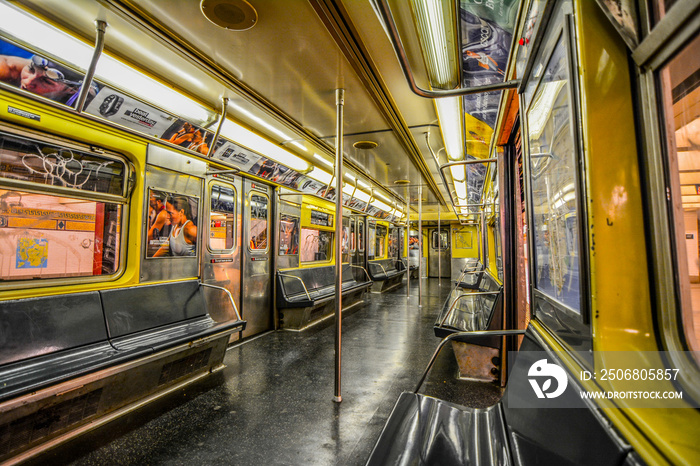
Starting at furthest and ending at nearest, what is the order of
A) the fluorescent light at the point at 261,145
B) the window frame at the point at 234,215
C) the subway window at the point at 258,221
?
the subway window at the point at 258,221 → the window frame at the point at 234,215 → the fluorescent light at the point at 261,145

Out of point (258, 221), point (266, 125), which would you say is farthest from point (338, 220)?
point (258, 221)

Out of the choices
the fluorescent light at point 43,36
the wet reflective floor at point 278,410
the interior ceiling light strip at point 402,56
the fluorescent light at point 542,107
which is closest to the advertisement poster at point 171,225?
the fluorescent light at point 43,36

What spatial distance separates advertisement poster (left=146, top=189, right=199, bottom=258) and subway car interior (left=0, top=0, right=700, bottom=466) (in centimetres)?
2

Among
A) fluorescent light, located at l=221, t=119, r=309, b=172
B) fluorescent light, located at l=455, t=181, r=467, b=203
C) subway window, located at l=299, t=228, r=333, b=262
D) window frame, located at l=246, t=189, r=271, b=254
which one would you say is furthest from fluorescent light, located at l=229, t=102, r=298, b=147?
fluorescent light, located at l=455, t=181, r=467, b=203

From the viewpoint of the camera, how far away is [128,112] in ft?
9.00

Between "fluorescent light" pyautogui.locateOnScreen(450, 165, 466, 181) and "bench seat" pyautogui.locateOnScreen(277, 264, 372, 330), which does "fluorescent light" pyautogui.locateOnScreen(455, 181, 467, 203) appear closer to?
"fluorescent light" pyautogui.locateOnScreen(450, 165, 466, 181)

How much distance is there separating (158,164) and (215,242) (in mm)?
1267

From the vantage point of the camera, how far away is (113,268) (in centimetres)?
289

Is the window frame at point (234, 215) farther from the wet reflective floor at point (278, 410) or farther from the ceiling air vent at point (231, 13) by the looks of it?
the ceiling air vent at point (231, 13)

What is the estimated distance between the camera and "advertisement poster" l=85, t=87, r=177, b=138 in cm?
254

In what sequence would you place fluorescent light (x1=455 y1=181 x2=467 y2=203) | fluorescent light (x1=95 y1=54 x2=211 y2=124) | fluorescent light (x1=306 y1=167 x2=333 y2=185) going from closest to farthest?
1. fluorescent light (x1=95 y1=54 x2=211 y2=124)
2. fluorescent light (x1=306 y1=167 x2=333 y2=185)
3. fluorescent light (x1=455 y1=181 x2=467 y2=203)

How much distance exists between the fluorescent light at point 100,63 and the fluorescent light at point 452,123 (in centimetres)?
244

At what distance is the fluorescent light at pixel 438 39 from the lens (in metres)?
1.78

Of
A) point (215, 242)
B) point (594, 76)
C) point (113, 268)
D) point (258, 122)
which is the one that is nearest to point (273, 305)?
point (215, 242)
